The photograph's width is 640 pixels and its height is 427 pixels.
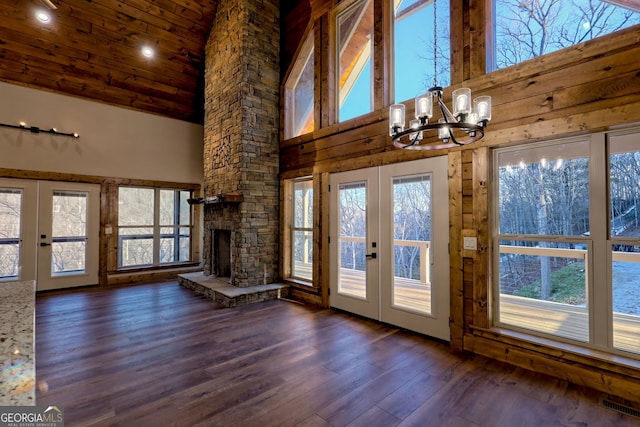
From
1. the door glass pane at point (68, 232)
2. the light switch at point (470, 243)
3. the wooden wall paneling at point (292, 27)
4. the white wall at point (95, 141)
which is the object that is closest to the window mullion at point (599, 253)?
the light switch at point (470, 243)

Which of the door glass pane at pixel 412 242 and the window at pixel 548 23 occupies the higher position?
the window at pixel 548 23

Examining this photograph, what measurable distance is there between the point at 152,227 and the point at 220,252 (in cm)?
204

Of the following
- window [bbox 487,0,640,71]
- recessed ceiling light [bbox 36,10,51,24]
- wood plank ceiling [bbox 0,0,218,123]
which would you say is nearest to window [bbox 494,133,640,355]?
window [bbox 487,0,640,71]

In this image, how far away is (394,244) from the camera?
400 centimetres

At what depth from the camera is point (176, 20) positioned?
19.8ft

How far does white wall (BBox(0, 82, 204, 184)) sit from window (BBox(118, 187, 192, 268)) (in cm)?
45

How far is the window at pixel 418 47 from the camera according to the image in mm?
3670

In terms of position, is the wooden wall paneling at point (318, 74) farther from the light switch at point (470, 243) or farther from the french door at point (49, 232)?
the french door at point (49, 232)

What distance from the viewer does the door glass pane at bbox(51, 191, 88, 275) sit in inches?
239

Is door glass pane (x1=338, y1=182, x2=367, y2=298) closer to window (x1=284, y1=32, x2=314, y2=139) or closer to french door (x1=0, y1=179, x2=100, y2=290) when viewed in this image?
window (x1=284, y1=32, x2=314, y2=139)

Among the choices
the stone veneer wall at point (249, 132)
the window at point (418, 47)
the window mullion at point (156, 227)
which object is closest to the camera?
the window at point (418, 47)

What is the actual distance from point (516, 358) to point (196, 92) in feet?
25.1

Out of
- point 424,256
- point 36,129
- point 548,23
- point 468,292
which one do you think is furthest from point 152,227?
point 548,23

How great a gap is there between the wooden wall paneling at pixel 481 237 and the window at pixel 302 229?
280cm
